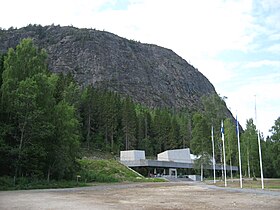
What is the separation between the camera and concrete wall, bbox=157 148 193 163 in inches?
2520

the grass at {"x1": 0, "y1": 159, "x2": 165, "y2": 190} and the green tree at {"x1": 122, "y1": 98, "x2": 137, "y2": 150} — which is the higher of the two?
the green tree at {"x1": 122, "y1": 98, "x2": 137, "y2": 150}

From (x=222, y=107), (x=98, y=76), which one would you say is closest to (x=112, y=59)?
(x=98, y=76)

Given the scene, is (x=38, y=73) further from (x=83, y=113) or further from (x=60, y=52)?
(x=60, y=52)

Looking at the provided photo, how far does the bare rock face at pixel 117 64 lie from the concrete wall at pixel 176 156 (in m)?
66.7

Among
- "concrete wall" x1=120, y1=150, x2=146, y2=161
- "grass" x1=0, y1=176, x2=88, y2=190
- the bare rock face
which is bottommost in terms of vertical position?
"grass" x1=0, y1=176, x2=88, y2=190

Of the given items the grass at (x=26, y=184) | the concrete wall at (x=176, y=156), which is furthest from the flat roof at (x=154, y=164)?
the grass at (x=26, y=184)

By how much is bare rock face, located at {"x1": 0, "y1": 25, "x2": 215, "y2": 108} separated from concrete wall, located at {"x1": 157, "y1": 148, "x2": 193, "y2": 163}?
66.7m

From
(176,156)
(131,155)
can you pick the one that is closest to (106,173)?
(131,155)

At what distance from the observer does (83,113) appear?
6831 centimetres

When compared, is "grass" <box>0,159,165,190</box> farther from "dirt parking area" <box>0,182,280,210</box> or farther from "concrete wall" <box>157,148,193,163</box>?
"concrete wall" <box>157,148,193,163</box>

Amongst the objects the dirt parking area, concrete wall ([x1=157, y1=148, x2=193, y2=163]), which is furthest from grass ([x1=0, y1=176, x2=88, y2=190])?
concrete wall ([x1=157, y1=148, x2=193, y2=163])

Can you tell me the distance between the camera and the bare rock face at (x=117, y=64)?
13775 centimetres

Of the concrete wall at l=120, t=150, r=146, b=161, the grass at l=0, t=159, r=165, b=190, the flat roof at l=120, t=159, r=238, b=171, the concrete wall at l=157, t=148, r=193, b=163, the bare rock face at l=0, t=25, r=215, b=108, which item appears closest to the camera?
the grass at l=0, t=159, r=165, b=190

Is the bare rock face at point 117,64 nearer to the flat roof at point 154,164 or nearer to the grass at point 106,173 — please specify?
the flat roof at point 154,164
